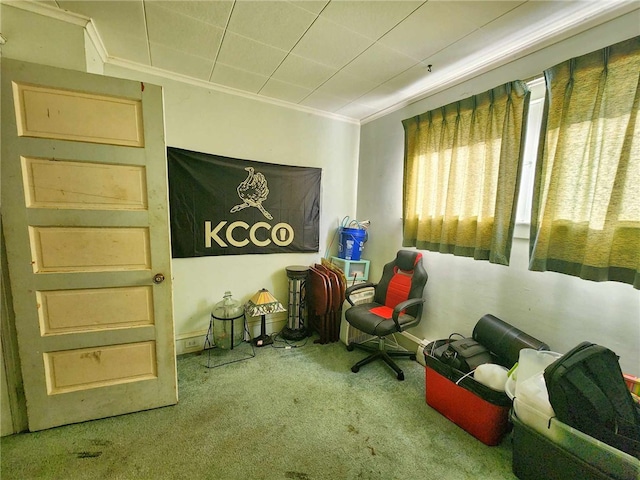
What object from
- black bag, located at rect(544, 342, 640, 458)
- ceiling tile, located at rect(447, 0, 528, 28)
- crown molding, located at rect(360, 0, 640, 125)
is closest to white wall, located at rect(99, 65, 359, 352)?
crown molding, located at rect(360, 0, 640, 125)

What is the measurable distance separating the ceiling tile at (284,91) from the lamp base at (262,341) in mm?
2543

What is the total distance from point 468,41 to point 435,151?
2.62 feet

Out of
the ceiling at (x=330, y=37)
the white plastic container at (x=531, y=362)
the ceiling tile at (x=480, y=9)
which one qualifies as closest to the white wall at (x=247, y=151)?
the ceiling at (x=330, y=37)

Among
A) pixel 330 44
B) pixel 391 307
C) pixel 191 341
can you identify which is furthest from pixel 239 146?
pixel 391 307

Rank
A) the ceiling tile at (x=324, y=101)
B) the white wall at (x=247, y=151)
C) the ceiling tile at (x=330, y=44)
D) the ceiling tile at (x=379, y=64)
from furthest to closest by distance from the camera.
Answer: the ceiling tile at (x=324, y=101) → the white wall at (x=247, y=151) → the ceiling tile at (x=379, y=64) → the ceiling tile at (x=330, y=44)

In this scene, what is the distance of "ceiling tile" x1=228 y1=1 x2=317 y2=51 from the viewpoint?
1.49 meters

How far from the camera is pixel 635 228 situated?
129 cm

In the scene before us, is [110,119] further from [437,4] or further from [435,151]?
[435,151]

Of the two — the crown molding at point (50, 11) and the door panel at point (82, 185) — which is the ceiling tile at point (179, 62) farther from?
the door panel at point (82, 185)

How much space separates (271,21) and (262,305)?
2295 mm

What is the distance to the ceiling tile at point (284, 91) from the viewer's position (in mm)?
2393

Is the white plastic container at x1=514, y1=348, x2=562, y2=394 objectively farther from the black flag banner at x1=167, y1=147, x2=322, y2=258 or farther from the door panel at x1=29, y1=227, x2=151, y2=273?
the door panel at x1=29, y1=227, x2=151, y2=273

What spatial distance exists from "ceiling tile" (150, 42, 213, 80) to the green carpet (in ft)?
8.65

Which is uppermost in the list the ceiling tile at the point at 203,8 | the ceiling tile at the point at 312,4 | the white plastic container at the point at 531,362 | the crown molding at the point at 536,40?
the ceiling tile at the point at 203,8
